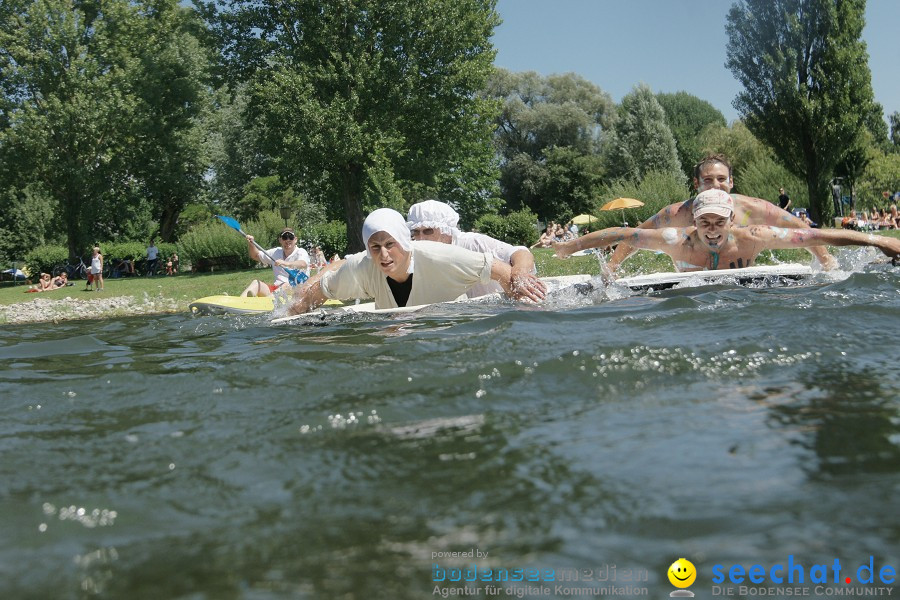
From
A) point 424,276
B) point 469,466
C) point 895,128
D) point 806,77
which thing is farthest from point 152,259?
point 895,128

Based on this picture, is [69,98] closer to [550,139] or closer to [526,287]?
[526,287]

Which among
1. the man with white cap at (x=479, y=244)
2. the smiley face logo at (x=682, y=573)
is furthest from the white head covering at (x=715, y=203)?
the smiley face logo at (x=682, y=573)

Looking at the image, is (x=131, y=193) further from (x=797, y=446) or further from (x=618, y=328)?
(x=797, y=446)

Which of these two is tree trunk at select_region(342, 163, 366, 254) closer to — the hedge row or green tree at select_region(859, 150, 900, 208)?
the hedge row

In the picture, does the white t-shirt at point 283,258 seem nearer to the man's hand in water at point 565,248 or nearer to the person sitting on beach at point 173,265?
the man's hand in water at point 565,248

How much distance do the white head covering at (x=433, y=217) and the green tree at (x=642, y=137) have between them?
4829 cm

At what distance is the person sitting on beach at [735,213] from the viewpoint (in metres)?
8.31

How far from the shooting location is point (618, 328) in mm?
5191

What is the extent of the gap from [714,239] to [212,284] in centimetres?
1801

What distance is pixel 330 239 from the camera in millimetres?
32219

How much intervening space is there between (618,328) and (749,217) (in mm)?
4455

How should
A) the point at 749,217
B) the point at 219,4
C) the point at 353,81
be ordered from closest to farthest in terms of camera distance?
the point at 749,217
the point at 353,81
the point at 219,4

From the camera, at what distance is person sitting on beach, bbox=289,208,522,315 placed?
6070 millimetres

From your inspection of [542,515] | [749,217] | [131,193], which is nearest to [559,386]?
[542,515]
